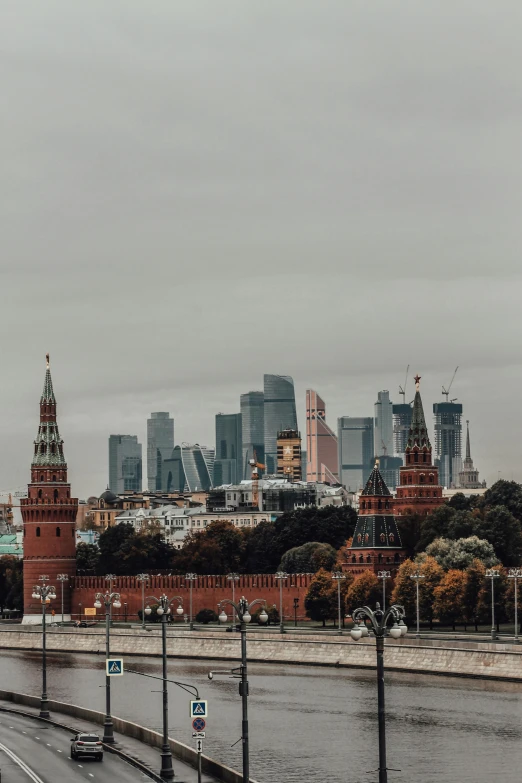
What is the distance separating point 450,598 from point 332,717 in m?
52.1

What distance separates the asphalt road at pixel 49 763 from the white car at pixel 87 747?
1.06 feet

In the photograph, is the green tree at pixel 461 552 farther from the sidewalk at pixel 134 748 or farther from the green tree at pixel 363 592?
the sidewalk at pixel 134 748

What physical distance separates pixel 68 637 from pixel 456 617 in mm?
38203

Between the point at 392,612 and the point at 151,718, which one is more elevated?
the point at 392,612

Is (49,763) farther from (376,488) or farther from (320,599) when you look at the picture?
(376,488)

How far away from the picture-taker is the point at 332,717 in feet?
361

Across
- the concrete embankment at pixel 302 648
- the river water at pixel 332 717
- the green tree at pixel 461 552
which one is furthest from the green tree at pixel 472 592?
the river water at pixel 332 717

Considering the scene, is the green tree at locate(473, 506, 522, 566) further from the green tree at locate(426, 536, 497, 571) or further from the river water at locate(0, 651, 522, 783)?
the river water at locate(0, 651, 522, 783)

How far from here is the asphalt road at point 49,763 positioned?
7681 cm

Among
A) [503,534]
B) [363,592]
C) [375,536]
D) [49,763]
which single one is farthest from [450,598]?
[49,763]

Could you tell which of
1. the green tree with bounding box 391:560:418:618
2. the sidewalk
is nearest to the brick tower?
the green tree with bounding box 391:560:418:618

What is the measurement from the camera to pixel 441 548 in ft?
576

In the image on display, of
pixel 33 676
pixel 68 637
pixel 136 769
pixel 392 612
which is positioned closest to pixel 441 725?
pixel 136 769

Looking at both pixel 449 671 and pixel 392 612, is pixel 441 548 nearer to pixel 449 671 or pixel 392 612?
pixel 449 671
